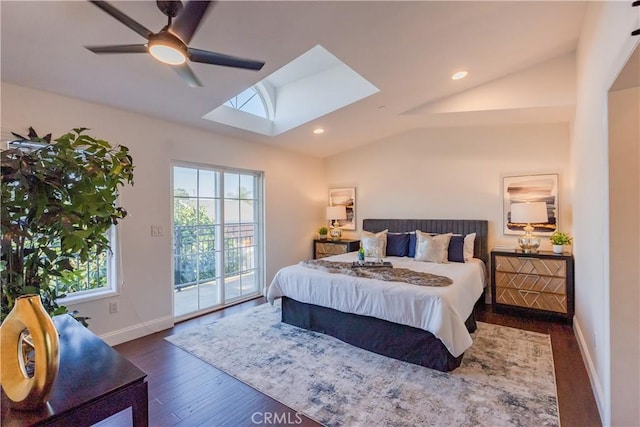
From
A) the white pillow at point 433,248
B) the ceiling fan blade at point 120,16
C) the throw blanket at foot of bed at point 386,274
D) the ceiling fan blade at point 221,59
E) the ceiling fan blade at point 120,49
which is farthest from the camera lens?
the white pillow at point 433,248

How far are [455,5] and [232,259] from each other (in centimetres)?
404

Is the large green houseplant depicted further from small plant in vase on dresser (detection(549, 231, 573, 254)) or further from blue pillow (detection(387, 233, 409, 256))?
small plant in vase on dresser (detection(549, 231, 573, 254))

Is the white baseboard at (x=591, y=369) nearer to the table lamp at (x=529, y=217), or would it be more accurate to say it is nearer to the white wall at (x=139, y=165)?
the table lamp at (x=529, y=217)

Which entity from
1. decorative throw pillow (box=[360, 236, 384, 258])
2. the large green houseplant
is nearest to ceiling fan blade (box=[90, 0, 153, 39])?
the large green houseplant

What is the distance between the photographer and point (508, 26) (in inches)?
107

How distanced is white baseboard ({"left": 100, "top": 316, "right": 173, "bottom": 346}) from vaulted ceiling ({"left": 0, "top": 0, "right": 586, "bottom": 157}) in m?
2.41

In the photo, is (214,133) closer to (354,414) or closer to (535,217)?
(354,414)

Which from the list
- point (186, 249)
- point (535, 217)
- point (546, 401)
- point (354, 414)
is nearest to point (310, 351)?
point (354, 414)

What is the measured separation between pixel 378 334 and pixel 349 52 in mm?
2623

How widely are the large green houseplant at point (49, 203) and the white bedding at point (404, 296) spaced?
221 cm

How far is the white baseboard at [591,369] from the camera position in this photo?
2.09 metres

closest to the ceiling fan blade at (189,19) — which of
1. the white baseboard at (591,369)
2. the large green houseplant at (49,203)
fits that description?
the large green houseplant at (49,203)

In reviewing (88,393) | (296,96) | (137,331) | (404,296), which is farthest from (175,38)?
(137,331)

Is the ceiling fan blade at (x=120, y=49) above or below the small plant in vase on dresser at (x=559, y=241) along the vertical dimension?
above
